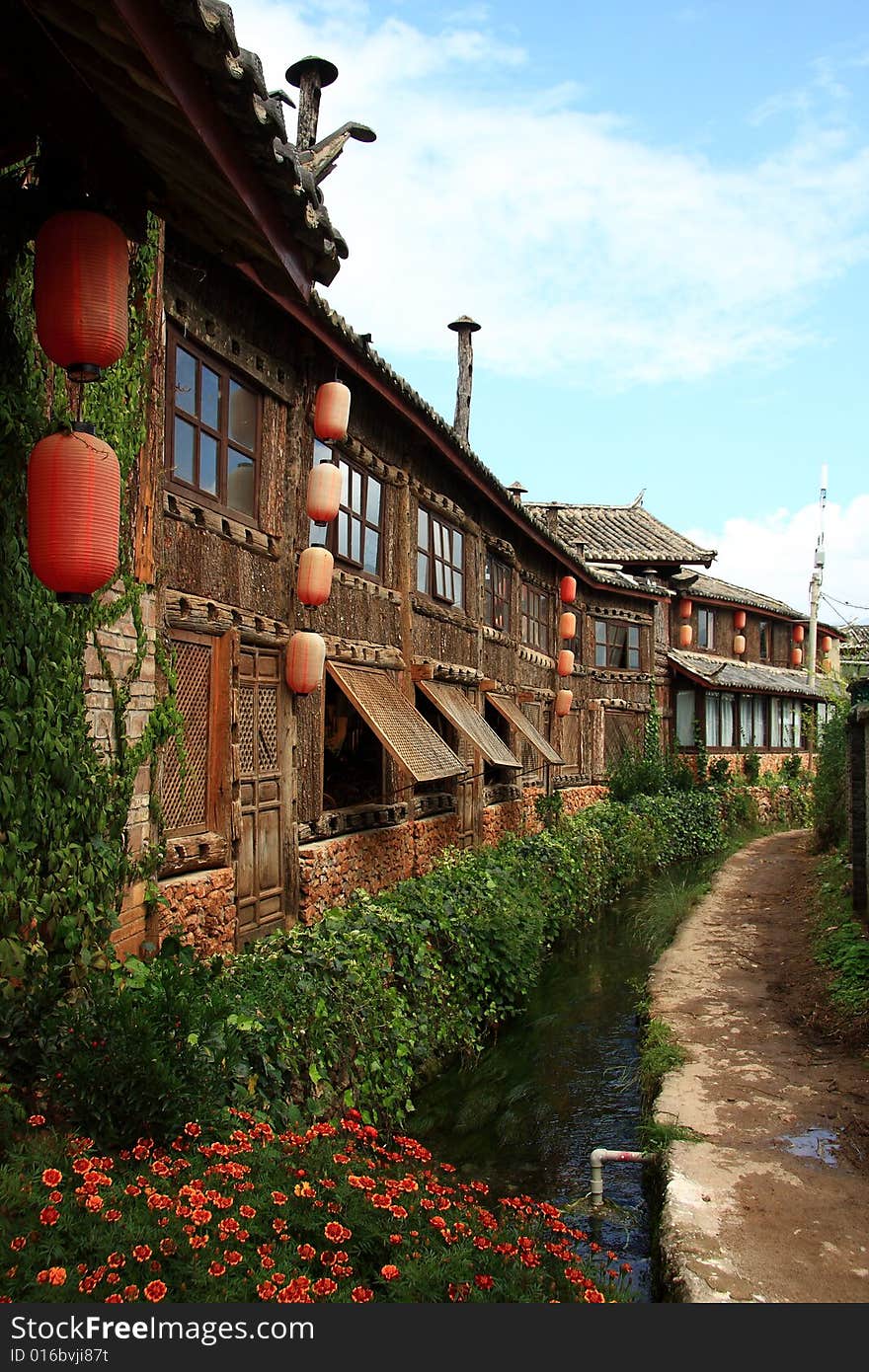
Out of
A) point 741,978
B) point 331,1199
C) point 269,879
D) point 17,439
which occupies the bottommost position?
point 741,978

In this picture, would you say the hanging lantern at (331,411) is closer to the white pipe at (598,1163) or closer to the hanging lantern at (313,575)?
the hanging lantern at (313,575)

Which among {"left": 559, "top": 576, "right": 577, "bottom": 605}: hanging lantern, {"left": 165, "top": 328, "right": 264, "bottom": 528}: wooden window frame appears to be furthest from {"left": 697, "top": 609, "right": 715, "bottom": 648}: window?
{"left": 165, "top": 328, "right": 264, "bottom": 528}: wooden window frame

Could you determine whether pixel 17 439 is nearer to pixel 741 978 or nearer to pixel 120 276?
pixel 120 276

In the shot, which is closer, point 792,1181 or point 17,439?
point 17,439

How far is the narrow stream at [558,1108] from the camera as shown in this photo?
6.62 meters

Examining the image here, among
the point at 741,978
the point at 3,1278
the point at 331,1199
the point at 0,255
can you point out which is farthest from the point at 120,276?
the point at 741,978

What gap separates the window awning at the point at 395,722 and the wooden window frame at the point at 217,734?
6.73 feet

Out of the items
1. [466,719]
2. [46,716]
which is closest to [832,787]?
[466,719]

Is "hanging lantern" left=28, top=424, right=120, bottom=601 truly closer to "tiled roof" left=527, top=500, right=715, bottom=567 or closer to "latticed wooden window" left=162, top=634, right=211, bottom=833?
"latticed wooden window" left=162, top=634, right=211, bottom=833

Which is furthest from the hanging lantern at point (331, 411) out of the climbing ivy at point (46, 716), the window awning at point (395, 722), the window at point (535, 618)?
the window at point (535, 618)

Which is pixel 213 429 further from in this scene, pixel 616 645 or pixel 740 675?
pixel 740 675

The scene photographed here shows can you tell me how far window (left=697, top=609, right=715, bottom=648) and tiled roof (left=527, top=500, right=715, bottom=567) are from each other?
2.36 metres

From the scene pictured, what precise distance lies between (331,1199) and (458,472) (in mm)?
11176

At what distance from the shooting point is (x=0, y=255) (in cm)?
448
